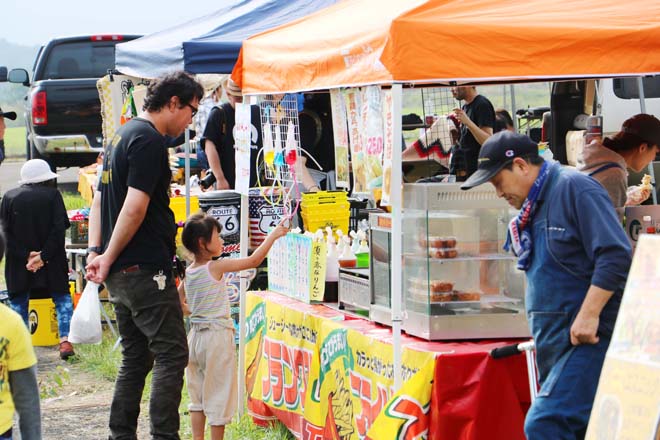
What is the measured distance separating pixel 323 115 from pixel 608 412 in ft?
18.7

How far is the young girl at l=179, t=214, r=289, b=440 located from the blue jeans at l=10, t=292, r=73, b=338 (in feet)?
12.1

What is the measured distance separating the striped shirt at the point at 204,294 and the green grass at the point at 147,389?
1.02 m

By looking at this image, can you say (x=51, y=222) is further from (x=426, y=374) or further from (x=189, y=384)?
(x=426, y=374)

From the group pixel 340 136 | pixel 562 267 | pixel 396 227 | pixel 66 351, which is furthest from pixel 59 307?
pixel 562 267

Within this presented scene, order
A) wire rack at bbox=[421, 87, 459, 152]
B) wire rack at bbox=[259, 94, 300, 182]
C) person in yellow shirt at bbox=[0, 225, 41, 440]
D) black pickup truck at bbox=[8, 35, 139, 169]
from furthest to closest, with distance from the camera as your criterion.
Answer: black pickup truck at bbox=[8, 35, 139, 169] < wire rack at bbox=[421, 87, 459, 152] < wire rack at bbox=[259, 94, 300, 182] < person in yellow shirt at bbox=[0, 225, 41, 440]

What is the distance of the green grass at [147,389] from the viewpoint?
704 centimetres

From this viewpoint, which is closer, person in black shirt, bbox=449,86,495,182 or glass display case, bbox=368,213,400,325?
glass display case, bbox=368,213,400,325

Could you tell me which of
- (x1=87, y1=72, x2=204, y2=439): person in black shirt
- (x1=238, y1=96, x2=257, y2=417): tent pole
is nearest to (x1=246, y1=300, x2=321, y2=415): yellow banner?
(x1=238, y1=96, x2=257, y2=417): tent pole

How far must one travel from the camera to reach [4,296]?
391 inches

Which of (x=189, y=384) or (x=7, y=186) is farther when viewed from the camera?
(x=7, y=186)

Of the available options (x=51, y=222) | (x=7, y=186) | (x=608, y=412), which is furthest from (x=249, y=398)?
(x=7, y=186)

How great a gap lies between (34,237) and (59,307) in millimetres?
730

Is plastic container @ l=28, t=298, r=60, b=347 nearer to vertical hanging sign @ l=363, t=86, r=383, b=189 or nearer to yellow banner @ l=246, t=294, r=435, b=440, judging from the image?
yellow banner @ l=246, t=294, r=435, b=440

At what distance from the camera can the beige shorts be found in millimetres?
6387
